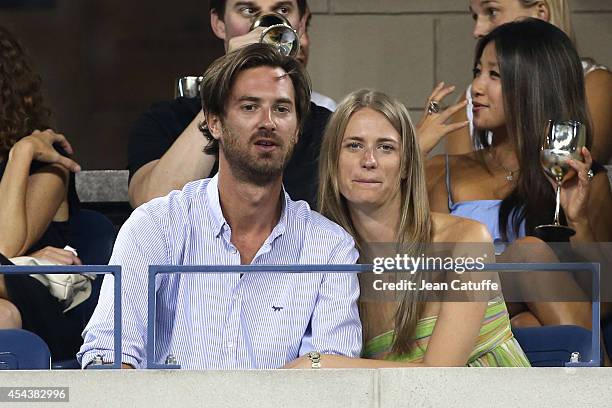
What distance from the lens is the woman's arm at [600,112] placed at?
22.0 feet

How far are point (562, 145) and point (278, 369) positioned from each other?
145 centimetres

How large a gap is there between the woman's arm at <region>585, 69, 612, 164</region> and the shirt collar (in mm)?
1620

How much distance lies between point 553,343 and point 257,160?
1.08 meters

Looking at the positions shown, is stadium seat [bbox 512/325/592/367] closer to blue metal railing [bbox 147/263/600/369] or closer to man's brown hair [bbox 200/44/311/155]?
blue metal railing [bbox 147/263/600/369]

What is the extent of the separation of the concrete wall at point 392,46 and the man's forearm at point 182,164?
6.89 ft

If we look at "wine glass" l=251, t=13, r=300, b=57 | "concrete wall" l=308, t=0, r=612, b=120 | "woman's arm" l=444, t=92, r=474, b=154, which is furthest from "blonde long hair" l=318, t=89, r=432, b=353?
"concrete wall" l=308, t=0, r=612, b=120

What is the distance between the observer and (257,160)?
547 centimetres

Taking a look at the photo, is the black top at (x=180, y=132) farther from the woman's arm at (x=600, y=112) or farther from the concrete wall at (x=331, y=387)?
the concrete wall at (x=331, y=387)

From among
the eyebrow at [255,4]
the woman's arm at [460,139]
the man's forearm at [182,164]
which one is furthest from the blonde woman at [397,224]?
the woman's arm at [460,139]

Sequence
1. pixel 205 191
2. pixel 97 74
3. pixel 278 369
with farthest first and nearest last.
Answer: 1. pixel 97 74
2. pixel 205 191
3. pixel 278 369

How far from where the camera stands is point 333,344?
523 cm

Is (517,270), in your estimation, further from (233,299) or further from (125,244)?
(125,244)

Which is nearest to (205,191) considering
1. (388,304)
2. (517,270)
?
(388,304)

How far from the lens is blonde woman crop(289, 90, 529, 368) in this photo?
5.32 meters
